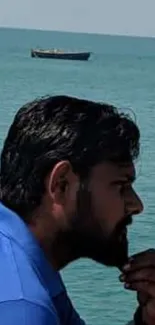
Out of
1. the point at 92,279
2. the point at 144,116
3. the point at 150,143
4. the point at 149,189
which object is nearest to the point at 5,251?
the point at 92,279

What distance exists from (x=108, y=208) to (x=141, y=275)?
184 millimetres

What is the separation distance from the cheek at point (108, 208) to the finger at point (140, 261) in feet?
0.47

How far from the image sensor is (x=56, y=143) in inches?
70.2

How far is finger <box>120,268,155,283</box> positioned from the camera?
6.40 ft

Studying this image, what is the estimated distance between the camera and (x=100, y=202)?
5.97 ft

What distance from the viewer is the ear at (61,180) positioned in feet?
5.84

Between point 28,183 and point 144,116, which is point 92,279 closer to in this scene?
point 28,183

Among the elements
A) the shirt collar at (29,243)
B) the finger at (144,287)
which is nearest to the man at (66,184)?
the shirt collar at (29,243)

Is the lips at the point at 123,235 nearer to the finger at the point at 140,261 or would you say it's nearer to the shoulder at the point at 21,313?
the finger at the point at 140,261

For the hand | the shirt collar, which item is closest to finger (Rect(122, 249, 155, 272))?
the hand

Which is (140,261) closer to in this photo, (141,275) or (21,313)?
(141,275)

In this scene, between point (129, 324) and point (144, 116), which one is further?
point (144, 116)

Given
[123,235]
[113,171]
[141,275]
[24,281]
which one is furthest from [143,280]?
[24,281]

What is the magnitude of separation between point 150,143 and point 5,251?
67.6 feet
